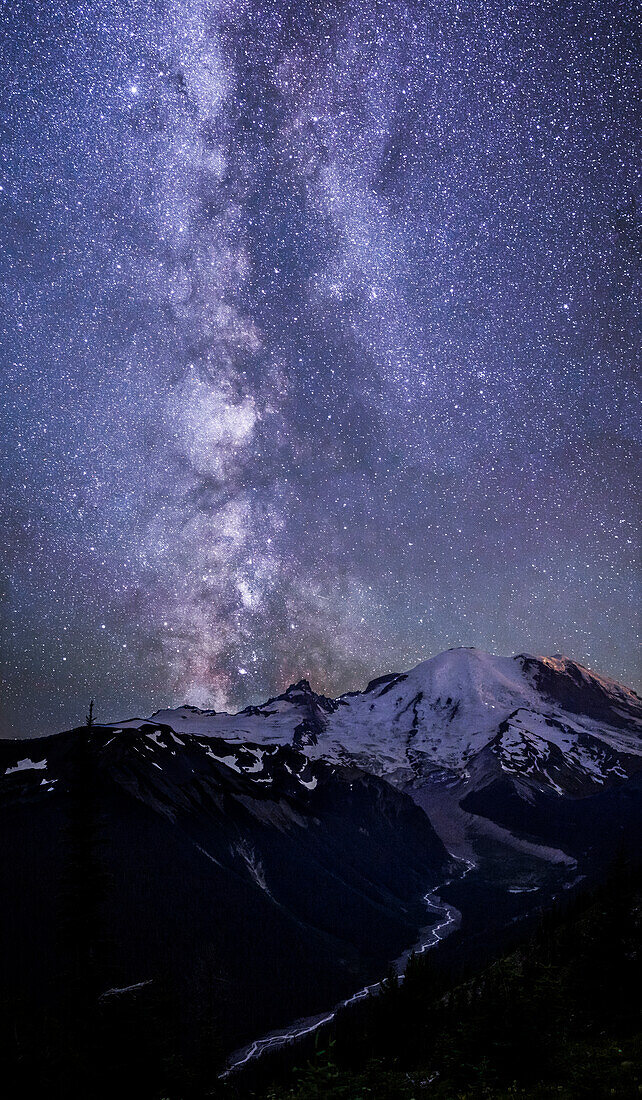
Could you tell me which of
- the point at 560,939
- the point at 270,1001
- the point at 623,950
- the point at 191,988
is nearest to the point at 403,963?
the point at 270,1001

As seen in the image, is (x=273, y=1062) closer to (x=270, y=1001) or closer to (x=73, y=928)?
(x=270, y=1001)

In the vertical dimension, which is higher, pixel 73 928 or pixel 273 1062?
pixel 73 928

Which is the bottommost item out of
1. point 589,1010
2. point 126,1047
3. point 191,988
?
point 191,988

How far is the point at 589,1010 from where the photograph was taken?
39750mm

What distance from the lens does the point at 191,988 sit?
15225cm

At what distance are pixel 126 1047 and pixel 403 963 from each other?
215m

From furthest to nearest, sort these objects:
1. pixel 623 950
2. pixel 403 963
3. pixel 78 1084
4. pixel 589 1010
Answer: pixel 403 963
pixel 623 950
pixel 589 1010
pixel 78 1084

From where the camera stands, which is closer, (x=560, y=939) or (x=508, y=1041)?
(x=508, y=1041)

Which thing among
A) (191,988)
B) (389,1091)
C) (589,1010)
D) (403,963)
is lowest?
(403,963)

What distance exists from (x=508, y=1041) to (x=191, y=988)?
Answer: 559 ft

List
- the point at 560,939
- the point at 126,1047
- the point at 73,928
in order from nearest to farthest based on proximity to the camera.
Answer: the point at 126,1047
the point at 73,928
the point at 560,939

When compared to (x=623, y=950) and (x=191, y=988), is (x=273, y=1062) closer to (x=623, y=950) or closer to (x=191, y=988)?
(x=191, y=988)

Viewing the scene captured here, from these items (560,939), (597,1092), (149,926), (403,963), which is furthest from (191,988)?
(597,1092)

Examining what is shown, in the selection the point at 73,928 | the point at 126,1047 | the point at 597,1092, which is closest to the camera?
the point at 597,1092
